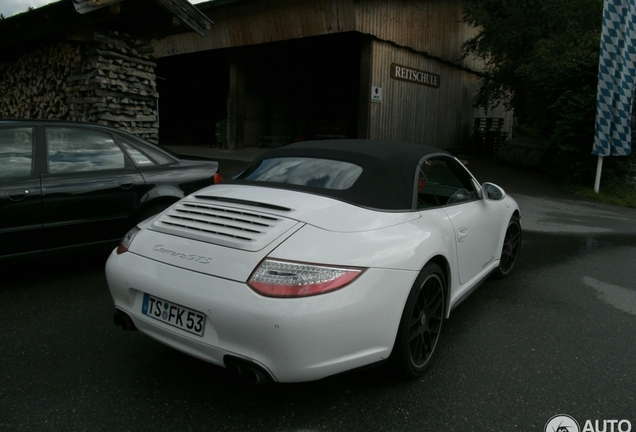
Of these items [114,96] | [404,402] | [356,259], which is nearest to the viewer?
[356,259]

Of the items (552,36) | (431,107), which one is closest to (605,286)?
(552,36)

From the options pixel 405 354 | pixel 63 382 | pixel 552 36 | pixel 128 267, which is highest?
pixel 552 36

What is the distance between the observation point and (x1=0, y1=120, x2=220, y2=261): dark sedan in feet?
13.5

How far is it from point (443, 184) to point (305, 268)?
2016 mm

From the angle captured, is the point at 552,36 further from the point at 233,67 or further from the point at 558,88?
the point at 233,67

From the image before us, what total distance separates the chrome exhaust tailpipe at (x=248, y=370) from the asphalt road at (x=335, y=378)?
11.5 inches

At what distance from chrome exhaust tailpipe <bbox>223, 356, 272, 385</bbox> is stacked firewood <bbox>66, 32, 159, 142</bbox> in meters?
7.71

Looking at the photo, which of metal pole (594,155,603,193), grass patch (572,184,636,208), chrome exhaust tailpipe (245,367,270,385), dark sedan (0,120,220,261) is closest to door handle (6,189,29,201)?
dark sedan (0,120,220,261)

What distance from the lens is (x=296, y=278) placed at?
2258 millimetres

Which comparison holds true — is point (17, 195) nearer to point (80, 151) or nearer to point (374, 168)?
point (80, 151)

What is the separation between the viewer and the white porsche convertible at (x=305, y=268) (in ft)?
7.30

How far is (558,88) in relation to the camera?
1280cm

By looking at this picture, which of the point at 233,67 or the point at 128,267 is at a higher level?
the point at 233,67

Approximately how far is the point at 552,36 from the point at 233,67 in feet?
34.5
